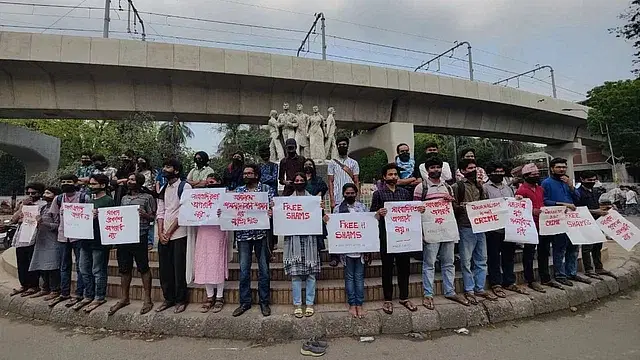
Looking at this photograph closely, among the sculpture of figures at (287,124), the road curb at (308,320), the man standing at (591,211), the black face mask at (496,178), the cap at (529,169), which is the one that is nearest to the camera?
the road curb at (308,320)

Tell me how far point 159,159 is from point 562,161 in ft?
43.6

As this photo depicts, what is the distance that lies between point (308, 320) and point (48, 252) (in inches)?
154

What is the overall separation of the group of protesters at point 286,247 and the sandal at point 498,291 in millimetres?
12

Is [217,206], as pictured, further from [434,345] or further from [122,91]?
[122,91]

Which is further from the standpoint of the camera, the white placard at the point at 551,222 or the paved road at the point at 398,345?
the white placard at the point at 551,222

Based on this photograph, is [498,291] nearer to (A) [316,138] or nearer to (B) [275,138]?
(A) [316,138]

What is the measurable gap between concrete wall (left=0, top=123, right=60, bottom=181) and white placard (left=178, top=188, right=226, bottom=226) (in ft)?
51.3

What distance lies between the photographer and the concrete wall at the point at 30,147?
15273mm

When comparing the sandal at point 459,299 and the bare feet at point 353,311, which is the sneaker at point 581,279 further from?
the bare feet at point 353,311

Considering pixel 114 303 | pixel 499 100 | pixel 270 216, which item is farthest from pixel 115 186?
pixel 499 100

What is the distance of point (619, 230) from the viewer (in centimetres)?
544

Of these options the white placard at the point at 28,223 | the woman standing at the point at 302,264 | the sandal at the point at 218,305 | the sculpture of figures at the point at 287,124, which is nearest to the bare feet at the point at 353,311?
the woman standing at the point at 302,264

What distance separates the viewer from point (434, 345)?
371 cm

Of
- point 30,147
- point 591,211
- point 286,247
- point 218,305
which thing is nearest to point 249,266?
point 286,247
